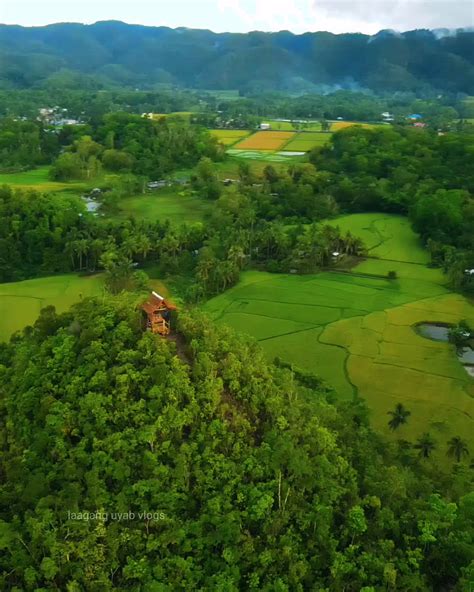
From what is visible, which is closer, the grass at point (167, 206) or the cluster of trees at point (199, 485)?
the cluster of trees at point (199, 485)

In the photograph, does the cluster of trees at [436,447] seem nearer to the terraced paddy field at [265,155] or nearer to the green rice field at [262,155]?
the terraced paddy field at [265,155]

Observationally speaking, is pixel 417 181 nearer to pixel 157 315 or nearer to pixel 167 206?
pixel 167 206

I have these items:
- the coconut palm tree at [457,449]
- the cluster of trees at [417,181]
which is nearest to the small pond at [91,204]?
the cluster of trees at [417,181]

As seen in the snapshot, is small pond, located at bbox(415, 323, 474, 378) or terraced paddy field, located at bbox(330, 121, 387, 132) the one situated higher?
terraced paddy field, located at bbox(330, 121, 387, 132)

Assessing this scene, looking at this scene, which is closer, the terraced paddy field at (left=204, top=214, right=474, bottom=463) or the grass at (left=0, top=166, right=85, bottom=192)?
the terraced paddy field at (left=204, top=214, right=474, bottom=463)

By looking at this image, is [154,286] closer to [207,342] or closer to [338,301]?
[338,301]

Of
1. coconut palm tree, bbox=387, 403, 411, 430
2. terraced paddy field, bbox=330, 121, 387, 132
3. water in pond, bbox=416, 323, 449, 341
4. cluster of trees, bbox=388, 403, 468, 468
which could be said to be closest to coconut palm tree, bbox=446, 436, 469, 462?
cluster of trees, bbox=388, 403, 468, 468

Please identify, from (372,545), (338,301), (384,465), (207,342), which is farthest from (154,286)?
(372,545)

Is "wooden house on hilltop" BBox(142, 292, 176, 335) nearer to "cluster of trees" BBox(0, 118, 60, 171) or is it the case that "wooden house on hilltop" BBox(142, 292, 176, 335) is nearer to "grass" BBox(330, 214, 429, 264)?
"grass" BBox(330, 214, 429, 264)
